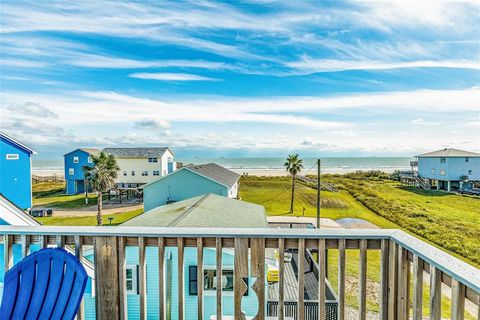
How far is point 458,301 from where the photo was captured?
4.25ft

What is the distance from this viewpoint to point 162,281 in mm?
1981

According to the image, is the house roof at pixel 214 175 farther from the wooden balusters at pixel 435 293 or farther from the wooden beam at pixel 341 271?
the wooden balusters at pixel 435 293

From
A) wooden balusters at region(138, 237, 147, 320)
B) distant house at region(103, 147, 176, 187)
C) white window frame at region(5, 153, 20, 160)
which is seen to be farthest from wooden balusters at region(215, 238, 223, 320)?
distant house at region(103, 147, 176, 187)

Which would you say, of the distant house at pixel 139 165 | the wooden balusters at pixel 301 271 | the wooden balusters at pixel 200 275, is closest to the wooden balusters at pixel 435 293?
the wooden balusters at pixel 301 271

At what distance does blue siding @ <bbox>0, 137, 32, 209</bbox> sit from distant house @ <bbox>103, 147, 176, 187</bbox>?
15796 mm

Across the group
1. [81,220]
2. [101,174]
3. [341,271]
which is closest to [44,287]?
[341,271]

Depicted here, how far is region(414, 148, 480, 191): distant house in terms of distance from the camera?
110ft

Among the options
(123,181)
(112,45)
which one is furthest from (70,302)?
(123,181)

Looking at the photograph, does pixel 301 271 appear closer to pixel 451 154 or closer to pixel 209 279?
pixel 209 279

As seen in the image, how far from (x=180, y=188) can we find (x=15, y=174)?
9.07m

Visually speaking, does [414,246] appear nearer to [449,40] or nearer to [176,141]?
[449,40]

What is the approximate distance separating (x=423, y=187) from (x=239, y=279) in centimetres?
4161

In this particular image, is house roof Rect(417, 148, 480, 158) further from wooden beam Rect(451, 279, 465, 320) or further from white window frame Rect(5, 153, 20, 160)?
white window frame Rect(5, 153, 20, 160)

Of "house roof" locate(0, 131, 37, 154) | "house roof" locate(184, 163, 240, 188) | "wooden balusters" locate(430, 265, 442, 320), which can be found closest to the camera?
"wooden balusters" locate(430, 265, 442, 320)
